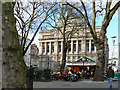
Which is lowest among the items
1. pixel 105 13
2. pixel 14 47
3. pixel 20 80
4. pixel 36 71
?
pixel 36 71

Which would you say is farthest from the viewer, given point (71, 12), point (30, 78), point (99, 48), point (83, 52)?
point (83, 52)

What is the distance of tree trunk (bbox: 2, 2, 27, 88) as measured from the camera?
13.6 feet

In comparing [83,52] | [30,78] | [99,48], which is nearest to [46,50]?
[83,52]

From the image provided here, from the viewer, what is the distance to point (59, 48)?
78.3 metres

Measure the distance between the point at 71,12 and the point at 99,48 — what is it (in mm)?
10336

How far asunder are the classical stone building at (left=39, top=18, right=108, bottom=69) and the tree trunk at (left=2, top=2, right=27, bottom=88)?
65352mm

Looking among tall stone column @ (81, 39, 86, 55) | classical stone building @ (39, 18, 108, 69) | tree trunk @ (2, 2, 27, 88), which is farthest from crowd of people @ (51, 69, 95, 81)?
tall stone column @ (81, 39, 86, 55)

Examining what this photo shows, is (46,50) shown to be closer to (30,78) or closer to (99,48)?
(99,48)

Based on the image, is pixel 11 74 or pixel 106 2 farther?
pixel 106 2

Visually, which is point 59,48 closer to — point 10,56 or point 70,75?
point 70,75

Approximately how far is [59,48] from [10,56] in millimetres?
74033

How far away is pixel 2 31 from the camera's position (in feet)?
14.1

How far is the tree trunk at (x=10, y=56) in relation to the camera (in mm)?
4152

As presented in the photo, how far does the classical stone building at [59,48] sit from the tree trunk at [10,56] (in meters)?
Result: 65.4
